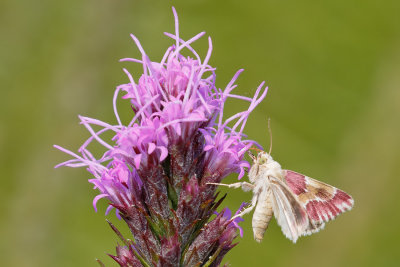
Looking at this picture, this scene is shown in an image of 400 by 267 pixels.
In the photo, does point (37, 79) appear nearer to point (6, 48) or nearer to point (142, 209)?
point (6, 48)

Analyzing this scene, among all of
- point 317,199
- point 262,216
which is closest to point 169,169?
point 262,216

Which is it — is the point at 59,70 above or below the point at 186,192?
above

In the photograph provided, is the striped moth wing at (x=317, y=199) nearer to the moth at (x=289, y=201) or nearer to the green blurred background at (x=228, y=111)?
the moth at (x=289, y=201)

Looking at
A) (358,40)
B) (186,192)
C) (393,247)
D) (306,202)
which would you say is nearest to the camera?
(186,192)

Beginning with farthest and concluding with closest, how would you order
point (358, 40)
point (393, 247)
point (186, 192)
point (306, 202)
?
point (358, 40), point (393, 247), point (306, 202), point (186, 192)

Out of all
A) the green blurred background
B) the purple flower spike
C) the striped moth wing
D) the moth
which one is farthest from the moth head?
the green blurred background

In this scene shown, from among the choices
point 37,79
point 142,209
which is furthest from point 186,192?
point 37,79

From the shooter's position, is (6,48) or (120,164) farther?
(6,48)
